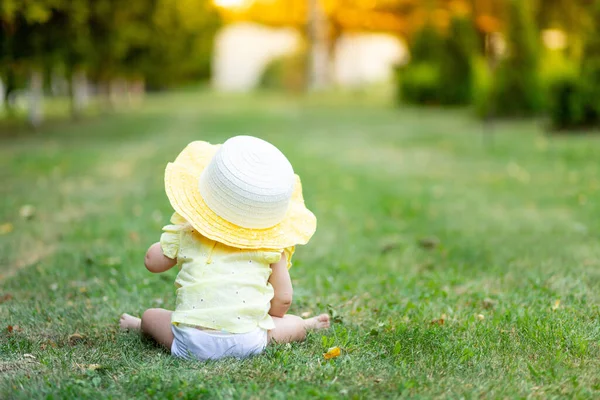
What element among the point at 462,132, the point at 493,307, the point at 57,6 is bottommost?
the point at 462,132

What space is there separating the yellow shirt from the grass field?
6.5 inches

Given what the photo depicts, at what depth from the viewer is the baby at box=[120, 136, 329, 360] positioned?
109 inches

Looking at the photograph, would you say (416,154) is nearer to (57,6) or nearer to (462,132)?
(462,132)

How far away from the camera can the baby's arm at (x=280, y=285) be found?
2.94 meters

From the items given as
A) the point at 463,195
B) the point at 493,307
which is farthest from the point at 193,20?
the point at 493,307

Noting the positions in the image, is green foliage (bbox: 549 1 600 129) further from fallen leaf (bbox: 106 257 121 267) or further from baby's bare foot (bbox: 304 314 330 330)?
baby's bare foot (bbox: 304 314 330 330)

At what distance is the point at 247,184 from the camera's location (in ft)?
9.06

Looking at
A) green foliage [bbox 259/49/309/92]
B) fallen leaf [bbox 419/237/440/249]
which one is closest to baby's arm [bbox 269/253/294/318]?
fallen leaf [bbox 419/237/440/249]

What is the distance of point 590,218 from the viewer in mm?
5836

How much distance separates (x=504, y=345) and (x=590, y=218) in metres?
3.25

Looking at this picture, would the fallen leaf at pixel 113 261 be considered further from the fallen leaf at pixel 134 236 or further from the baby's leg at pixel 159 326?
the baby's leg at pixel 159 326

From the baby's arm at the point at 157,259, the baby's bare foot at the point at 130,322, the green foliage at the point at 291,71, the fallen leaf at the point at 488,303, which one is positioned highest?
the baby's arm at the point at 157,259

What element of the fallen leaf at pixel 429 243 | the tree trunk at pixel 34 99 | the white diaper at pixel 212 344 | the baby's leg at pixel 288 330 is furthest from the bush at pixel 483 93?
the white diaper at pixel 212 344

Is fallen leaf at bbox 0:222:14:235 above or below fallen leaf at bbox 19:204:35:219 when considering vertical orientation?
above
